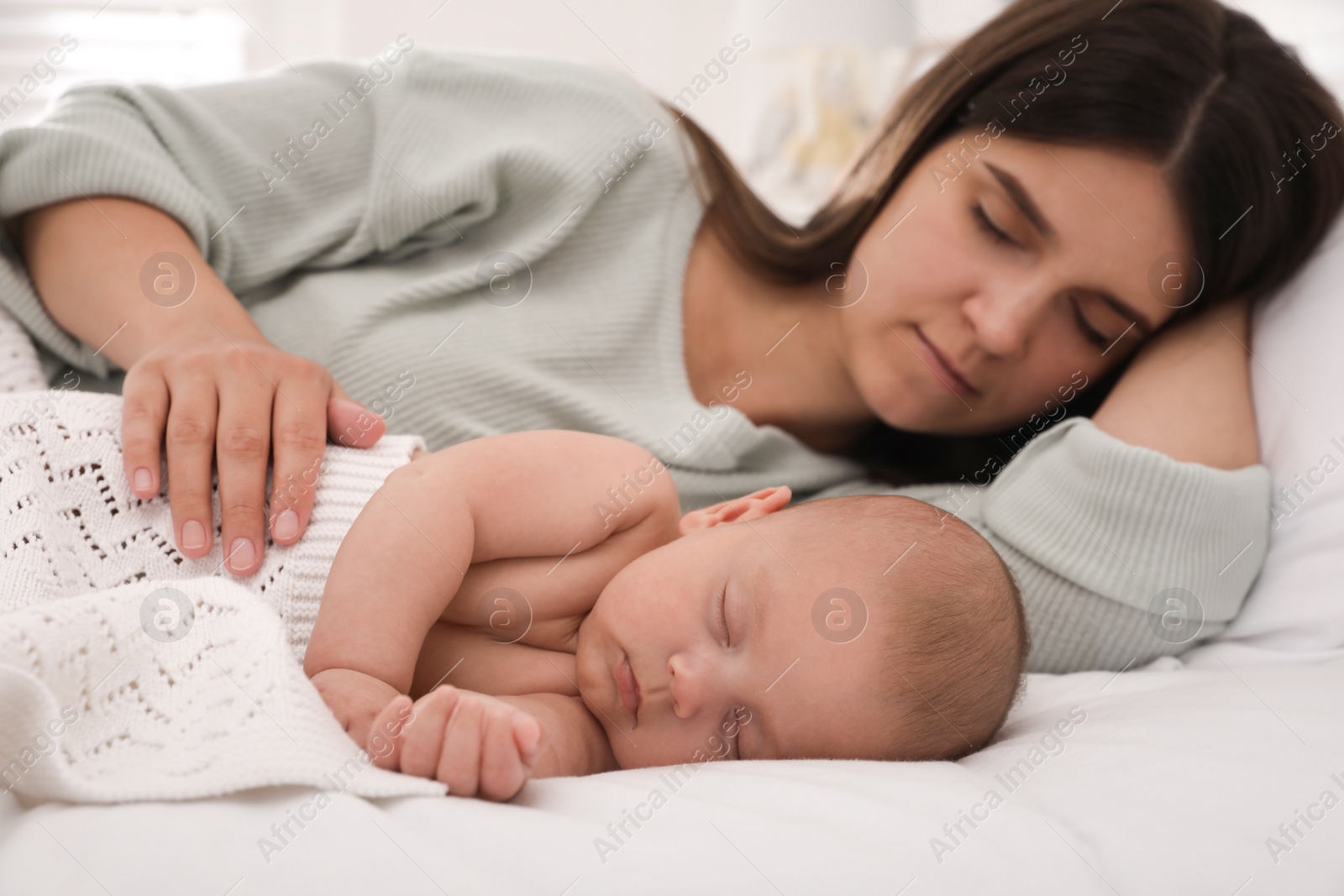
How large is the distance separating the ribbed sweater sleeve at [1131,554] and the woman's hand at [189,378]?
2.44 feet

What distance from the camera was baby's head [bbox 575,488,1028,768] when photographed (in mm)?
774

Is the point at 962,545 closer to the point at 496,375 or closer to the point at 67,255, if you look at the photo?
the point at 496,375

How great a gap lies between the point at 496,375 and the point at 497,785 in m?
0.69

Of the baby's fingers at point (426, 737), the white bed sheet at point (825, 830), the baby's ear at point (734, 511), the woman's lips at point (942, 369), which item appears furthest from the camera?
the woman's lips at point (942, 369)

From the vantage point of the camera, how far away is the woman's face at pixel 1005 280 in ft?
3.87

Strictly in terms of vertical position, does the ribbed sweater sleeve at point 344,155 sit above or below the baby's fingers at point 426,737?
above

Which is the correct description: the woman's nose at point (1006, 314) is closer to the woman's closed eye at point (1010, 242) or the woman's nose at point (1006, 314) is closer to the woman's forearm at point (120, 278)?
the woman's closed eye at point (1010, 242)

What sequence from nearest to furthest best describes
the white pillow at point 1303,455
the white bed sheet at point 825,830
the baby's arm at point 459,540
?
the white bed sheet at point 825,830 < the baby's arm at point 459,540 < the white pillow at point 1303,455

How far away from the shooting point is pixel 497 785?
1.98ft

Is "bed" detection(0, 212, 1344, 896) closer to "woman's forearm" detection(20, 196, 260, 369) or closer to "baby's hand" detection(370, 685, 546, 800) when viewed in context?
"baby's hand" detection(370, 685, 546, 800)

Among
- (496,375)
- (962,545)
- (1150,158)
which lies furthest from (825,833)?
(1150,158)

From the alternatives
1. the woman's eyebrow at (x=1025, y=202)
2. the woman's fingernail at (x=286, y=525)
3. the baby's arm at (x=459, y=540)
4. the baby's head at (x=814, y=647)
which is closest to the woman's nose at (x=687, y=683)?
the baby's head at (x=814, y=647)

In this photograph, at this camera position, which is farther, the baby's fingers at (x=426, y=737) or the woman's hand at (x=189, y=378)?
the woman's hand at (x=189, y=378)

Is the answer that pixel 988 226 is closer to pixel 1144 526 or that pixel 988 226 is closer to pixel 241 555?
pixel 1144 526
